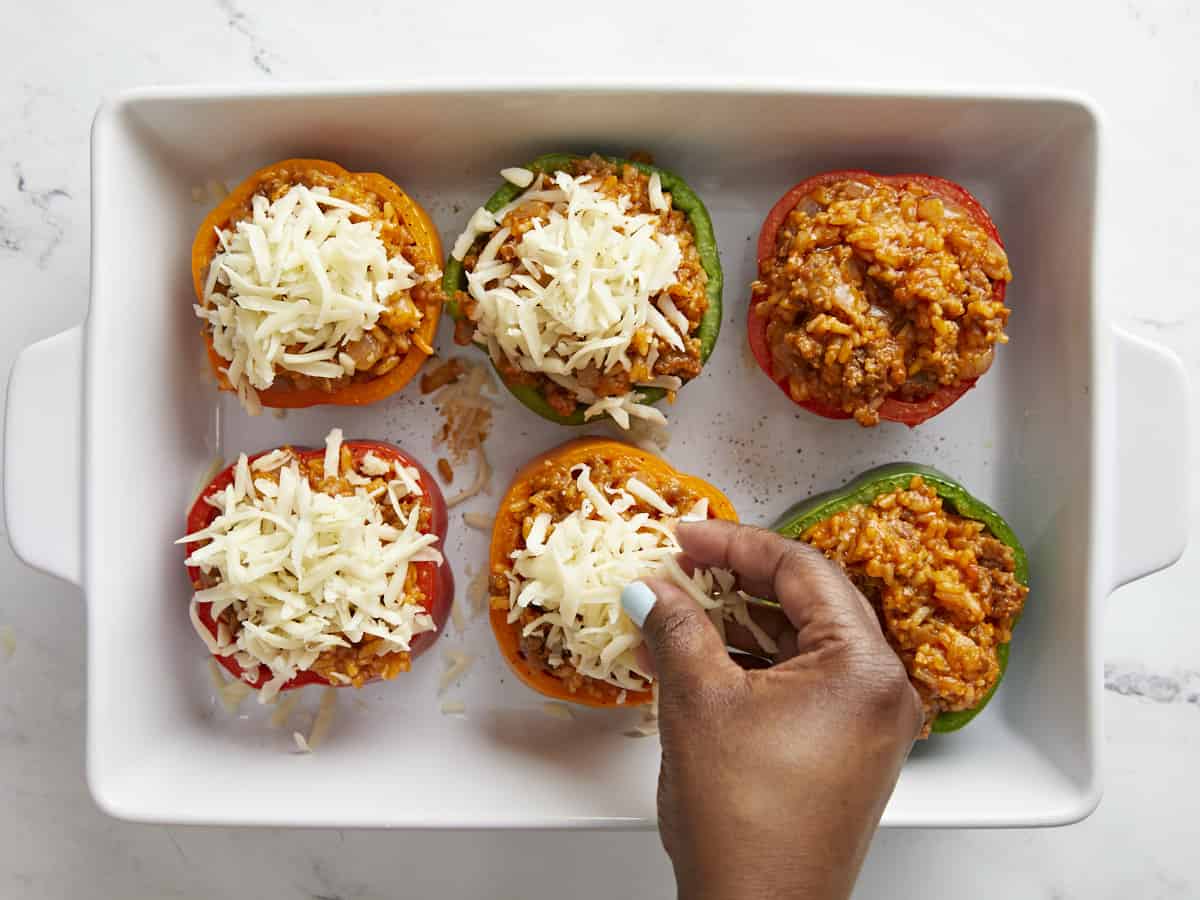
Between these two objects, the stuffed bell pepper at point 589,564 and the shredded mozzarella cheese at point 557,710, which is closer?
the stuffed bell pepper at point 589,564

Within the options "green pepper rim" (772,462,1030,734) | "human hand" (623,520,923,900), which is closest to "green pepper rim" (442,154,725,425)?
"green pepper rim" (772,462,1030,734)

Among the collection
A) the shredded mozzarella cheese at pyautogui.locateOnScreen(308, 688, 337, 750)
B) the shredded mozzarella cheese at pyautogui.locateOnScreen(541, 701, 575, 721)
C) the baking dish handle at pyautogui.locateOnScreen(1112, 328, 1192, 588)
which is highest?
the baking dish handle at pyautogui.locateOnScreen(1112, 328, 1192, 588)

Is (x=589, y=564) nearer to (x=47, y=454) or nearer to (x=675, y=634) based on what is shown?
(x=675, y=634)

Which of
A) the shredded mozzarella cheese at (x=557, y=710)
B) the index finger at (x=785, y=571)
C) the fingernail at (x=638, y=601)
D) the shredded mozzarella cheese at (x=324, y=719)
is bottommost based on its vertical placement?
the shredded mozzarella cheese at (x=324, y=719)

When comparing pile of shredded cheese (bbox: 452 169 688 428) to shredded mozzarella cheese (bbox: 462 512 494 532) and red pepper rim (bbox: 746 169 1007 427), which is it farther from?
shredded mozzarella cheese (bbox: 462 512 494 532)

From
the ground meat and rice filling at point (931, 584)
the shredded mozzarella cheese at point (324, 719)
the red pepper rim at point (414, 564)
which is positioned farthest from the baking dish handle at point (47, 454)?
the ground meat and rice filling at point (931, 584)

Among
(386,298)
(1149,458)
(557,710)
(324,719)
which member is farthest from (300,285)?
(1149,458)

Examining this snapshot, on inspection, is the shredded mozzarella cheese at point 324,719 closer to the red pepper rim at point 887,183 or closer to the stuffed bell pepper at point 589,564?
the stuffed bell pepper at point 589,564
